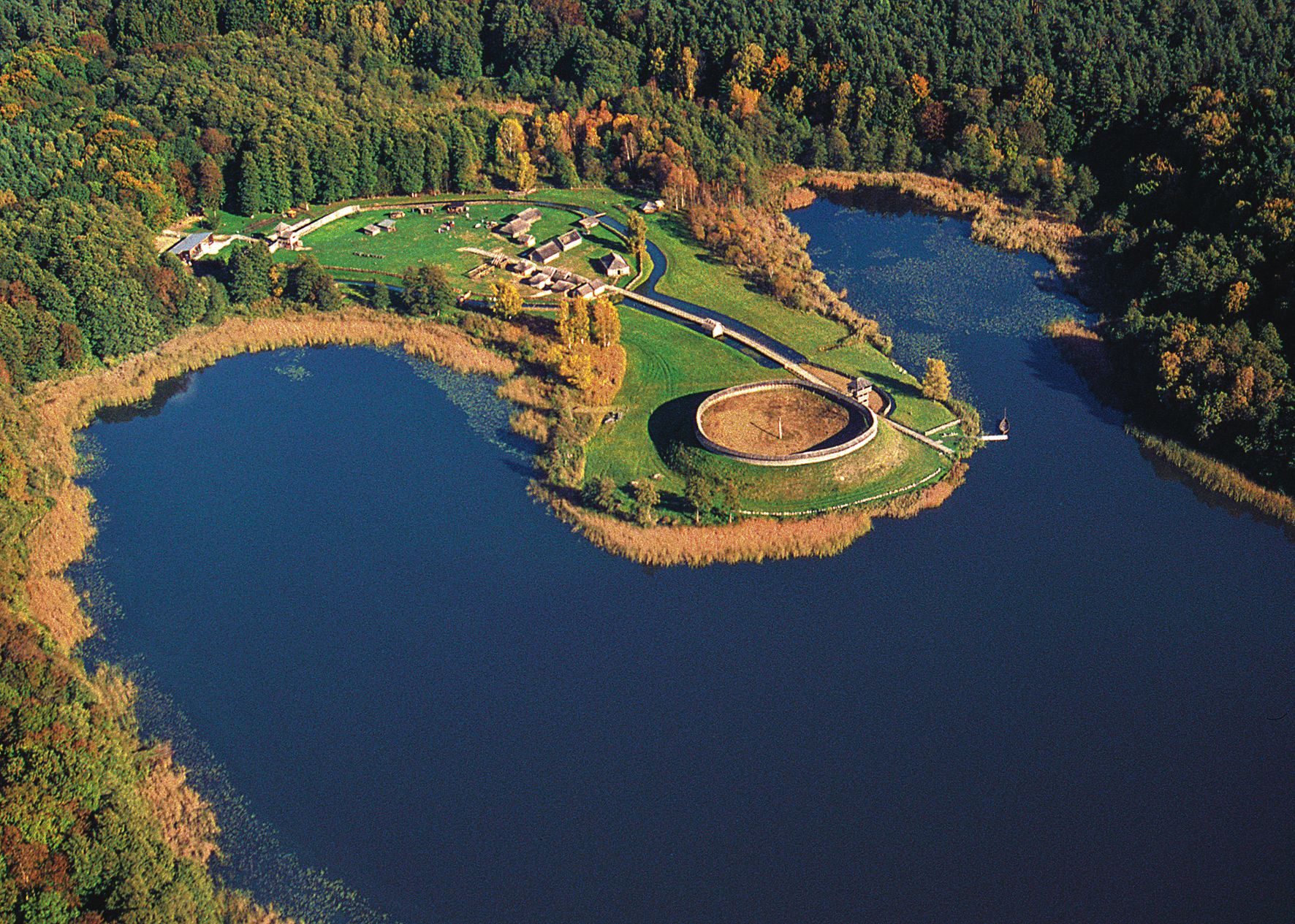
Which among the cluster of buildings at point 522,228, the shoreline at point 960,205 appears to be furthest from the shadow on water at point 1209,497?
the cluster of buildings at point 522,228

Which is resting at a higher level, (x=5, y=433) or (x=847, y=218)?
(x=847, y=218)

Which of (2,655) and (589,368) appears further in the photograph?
(589,368)

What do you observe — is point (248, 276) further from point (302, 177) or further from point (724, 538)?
point (724, 538)

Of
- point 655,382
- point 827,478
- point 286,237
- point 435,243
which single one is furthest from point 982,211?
point 286,237

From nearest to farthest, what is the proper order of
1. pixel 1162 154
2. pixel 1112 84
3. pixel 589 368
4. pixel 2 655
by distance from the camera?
1. pixel 2 655
2. pixel 589 368
3. pixel 1162 154
4. pixel 1112 84

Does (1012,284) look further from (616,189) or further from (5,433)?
(5,433)

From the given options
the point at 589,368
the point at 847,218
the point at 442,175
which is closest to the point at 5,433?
the point at 589,368
